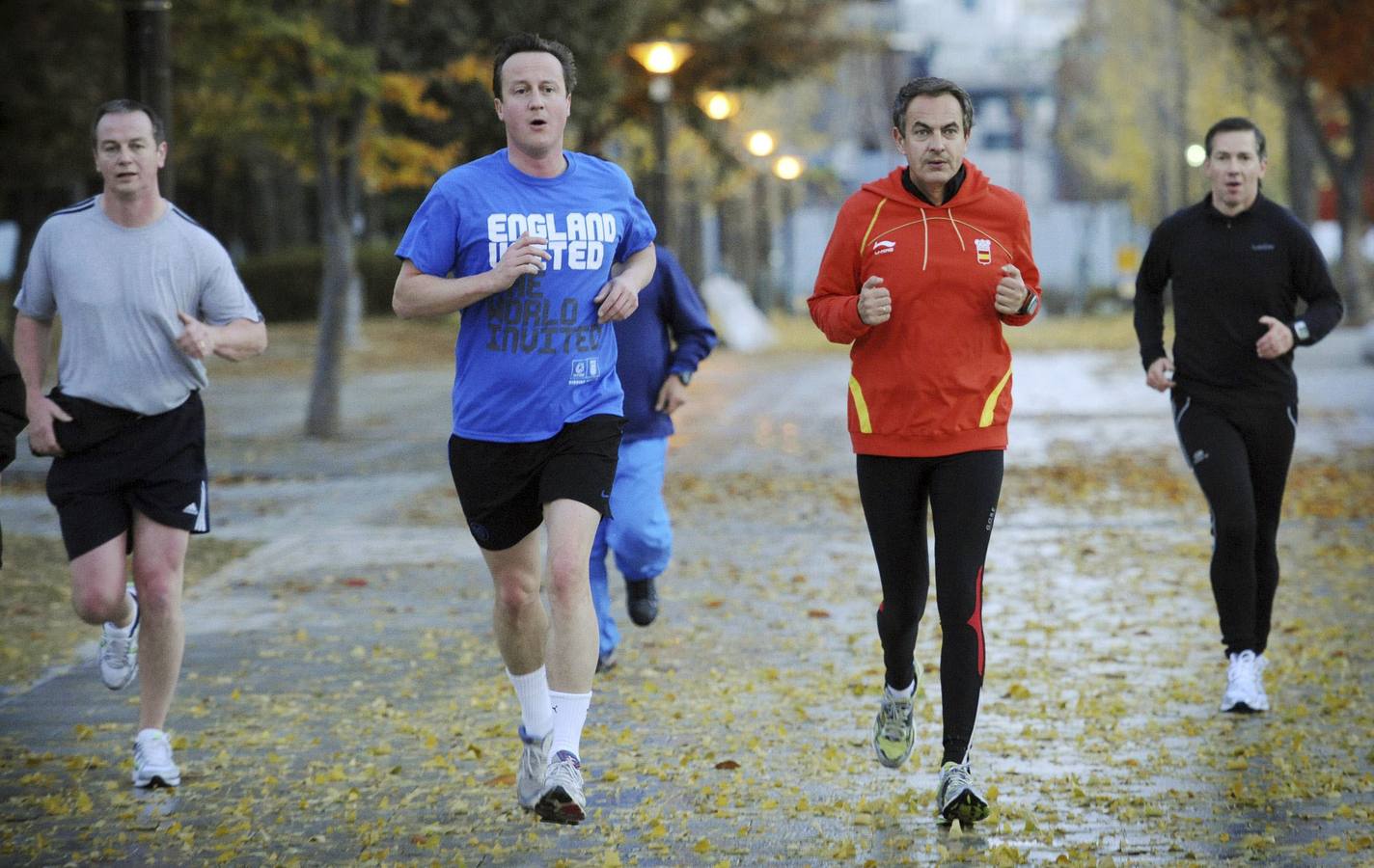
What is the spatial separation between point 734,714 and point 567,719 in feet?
5.95

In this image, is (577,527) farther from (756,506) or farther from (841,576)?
(756,506)

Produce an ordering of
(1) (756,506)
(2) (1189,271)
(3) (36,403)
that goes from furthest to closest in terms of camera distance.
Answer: (1) (756,506) < (2) (1189,271) < (3) (36,403)

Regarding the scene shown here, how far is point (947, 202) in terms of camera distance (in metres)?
5.68

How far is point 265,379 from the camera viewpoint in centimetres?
2808

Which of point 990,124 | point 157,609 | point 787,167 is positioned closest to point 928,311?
point 157,609

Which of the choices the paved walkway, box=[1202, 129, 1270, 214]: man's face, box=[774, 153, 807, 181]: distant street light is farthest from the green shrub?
box=[1202, 129, 1270, 214]: man's face

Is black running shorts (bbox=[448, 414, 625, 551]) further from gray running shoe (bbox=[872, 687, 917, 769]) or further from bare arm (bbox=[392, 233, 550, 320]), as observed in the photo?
gray running shoe (bbox=[872, 687, 917, 769])

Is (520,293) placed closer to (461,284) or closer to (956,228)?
(461,284)

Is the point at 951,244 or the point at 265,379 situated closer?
the point at 951,244

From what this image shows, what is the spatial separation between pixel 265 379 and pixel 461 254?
76.1 feet

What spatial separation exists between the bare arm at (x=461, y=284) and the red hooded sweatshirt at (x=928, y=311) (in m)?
0.93

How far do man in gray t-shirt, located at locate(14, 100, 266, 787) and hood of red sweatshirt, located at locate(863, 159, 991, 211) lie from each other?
204 centimetres

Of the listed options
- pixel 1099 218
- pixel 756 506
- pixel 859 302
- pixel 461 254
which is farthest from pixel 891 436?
pixel 1099 218

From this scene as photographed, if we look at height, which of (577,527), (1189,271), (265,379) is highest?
(1189,271)
